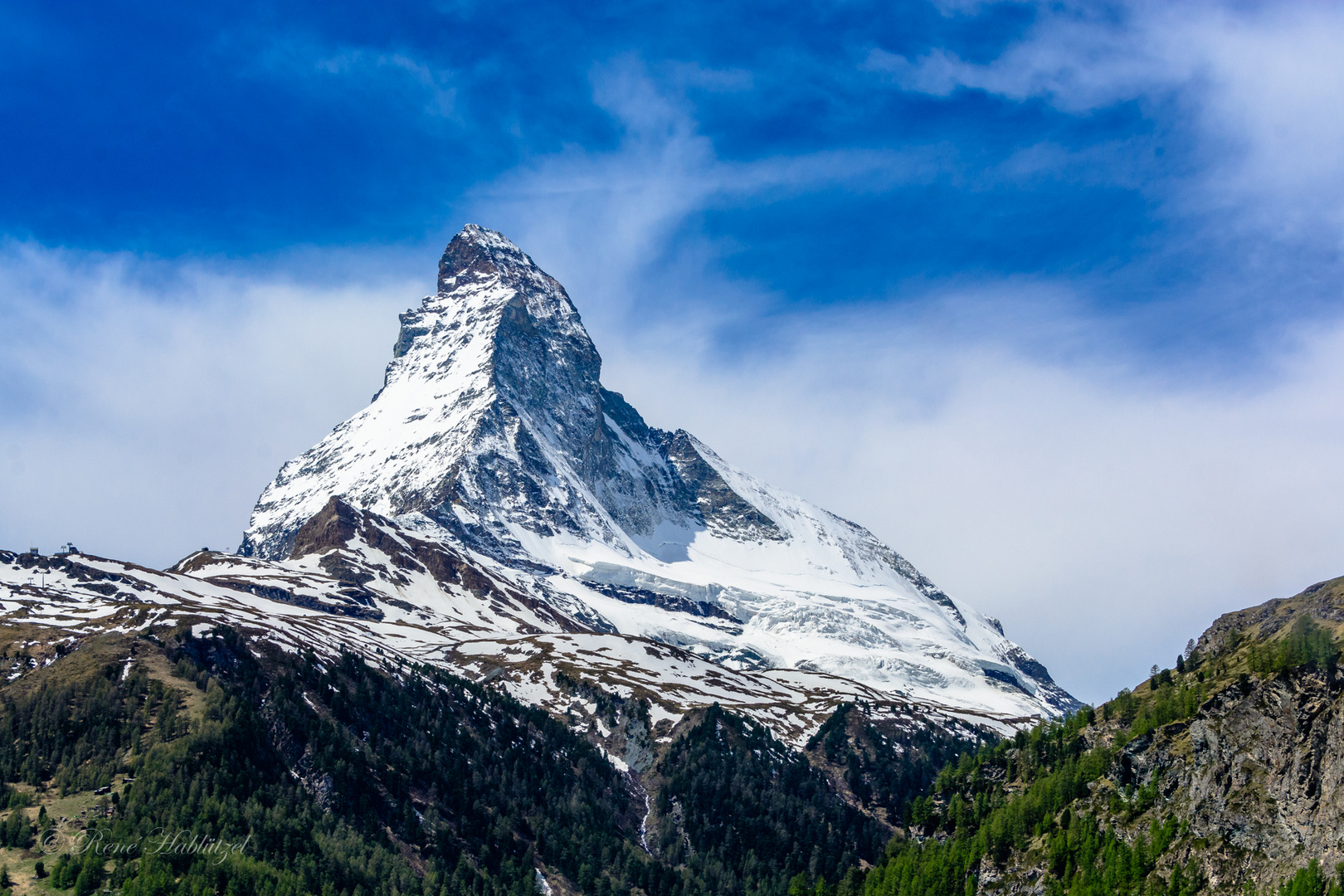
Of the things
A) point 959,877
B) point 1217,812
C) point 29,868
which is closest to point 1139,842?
point 1217,812

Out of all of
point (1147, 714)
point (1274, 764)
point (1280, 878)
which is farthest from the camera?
point (1147, 714)

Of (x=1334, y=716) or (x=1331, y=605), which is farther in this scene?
(x=1331, y=605)

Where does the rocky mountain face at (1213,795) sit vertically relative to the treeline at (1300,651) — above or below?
below

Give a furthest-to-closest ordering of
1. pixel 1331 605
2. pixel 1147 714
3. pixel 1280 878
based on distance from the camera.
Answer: pixel 1147 714
pixel 1331 605
pixel 1280 878

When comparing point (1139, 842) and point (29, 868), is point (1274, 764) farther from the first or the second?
point (29, 868)

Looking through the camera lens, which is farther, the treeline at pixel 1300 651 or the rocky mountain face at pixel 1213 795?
the treeline at pixel 1300 651

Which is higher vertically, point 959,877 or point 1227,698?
point 1227,698

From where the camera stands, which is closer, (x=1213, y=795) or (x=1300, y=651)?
(x=1213, y=795)

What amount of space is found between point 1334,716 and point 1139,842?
2898 cm

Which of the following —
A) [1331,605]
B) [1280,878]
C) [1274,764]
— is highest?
[1331,605]

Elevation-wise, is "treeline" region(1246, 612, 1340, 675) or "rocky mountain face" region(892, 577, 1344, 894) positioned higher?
"treeline" region(1246, 612, 1340, 675)

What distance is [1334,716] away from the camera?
488ft

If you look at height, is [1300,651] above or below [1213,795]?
above

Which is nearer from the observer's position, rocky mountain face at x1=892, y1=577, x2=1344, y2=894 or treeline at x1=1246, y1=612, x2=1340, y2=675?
rocky mountain face at x1=892, y1=577, x2=1344, y2=894
